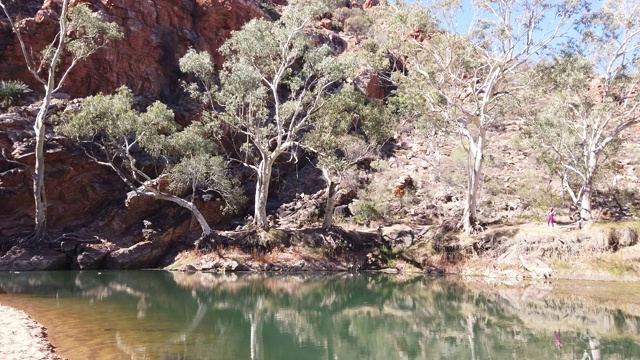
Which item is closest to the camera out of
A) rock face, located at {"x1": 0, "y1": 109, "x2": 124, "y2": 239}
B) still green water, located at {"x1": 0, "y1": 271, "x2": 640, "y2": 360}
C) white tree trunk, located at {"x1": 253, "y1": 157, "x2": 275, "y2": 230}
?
still green water, located at {"x1": 0, "y1": 271, "x2": 640, "y2": 360}

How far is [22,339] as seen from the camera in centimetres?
962

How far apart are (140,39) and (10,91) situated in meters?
10.0

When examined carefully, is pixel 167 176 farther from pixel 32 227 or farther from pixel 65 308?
pixel 65 308

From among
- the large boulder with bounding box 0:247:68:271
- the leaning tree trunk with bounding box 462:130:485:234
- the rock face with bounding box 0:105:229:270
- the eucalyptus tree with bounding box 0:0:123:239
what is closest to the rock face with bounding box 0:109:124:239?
the rock face with bounding box 0:105:229:270

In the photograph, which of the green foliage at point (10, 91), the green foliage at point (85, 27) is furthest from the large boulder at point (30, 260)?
the green foliage at point (85, 27)

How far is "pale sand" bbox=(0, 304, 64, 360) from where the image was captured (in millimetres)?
8648

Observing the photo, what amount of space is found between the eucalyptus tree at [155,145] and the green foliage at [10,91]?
3901 mm

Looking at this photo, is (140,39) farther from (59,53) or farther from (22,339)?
(22,339)

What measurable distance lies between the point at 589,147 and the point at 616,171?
35.0 ft

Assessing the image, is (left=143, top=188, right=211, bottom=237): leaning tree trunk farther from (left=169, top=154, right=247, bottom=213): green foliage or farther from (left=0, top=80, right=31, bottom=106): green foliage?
(left=0, top=80, right=31, bottom=106): green foliage

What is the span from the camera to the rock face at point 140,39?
30.5 meters

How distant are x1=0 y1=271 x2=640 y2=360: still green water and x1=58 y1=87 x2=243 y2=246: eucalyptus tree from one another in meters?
6.11

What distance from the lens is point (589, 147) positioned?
25.0 m

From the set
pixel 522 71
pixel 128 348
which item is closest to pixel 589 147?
pixel 522 71
